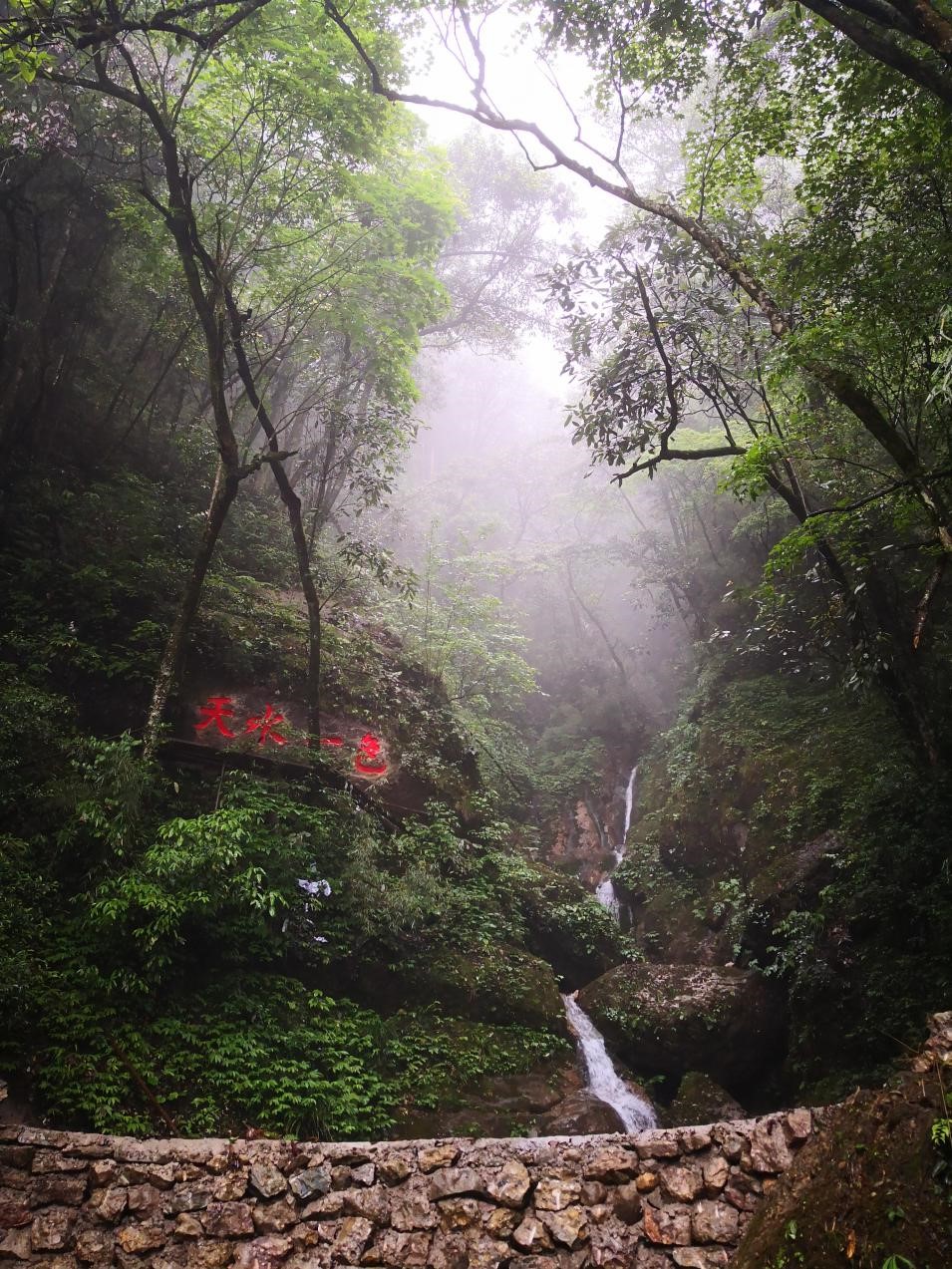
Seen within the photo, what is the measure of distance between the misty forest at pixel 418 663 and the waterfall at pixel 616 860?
150mm

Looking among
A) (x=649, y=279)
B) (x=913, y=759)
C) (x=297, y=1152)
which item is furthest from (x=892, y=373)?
(x=297, y=1152)

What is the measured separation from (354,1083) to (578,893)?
5416 millimetres

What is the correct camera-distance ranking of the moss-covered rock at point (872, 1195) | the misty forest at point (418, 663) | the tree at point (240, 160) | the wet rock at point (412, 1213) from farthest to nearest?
the tree at point (240, 160) → the misty forest at point (418, 663) → the wet rock at point (412, 1213) → the moss-covered rock at point (872, 1195)

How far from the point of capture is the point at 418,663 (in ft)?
40.1

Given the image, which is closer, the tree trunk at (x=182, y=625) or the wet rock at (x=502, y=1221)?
the wet rock at (x=502, y=1221)

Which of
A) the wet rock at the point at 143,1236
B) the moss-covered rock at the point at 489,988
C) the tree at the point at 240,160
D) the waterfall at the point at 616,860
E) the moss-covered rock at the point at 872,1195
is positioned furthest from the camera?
the waterfall at the point at 616,860

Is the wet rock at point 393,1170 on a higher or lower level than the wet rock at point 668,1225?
higher

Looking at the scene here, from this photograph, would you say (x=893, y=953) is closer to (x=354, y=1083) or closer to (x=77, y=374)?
(x=354, y=1083)

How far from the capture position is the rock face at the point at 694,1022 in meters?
7.42

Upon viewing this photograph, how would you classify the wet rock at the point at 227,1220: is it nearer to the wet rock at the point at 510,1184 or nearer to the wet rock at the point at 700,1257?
the wet rock at the point at 510,1184

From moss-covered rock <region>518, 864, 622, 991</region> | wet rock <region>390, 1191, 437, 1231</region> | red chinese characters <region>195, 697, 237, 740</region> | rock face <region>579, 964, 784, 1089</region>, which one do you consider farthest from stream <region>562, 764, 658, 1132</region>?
red chinese characters <region>195, 697, 237, 740</region>

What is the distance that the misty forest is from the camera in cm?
528

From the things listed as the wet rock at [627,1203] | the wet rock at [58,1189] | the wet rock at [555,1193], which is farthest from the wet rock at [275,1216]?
the wet rock at [627,1203]

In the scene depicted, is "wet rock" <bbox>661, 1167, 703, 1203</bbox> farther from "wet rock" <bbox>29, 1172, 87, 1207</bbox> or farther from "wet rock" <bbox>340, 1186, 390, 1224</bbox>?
"wet rock" <bbox>29, 1172, 87, 1207</bbox>
